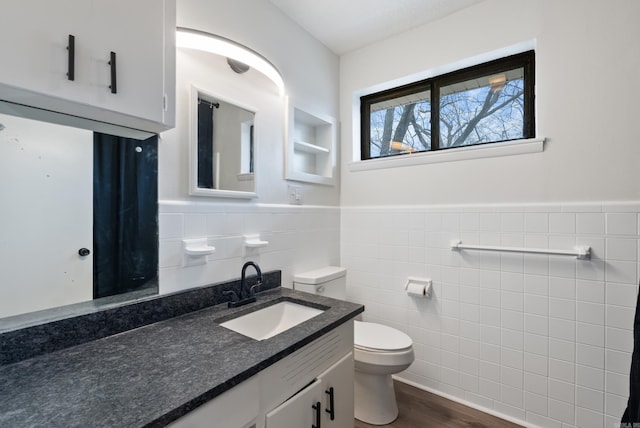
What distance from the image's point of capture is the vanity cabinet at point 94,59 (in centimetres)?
→ 72

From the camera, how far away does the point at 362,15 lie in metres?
1.91

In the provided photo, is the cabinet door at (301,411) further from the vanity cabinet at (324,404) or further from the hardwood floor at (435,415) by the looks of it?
the hardwood floor at (435,415)

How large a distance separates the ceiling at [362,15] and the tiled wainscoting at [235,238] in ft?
4.18

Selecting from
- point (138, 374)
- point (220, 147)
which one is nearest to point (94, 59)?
point (220, 147)

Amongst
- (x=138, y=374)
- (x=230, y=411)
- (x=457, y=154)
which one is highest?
(x=457, y=154)

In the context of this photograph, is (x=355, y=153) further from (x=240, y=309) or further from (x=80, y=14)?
(x=80, y=14)

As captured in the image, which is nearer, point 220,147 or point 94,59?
point 94,59

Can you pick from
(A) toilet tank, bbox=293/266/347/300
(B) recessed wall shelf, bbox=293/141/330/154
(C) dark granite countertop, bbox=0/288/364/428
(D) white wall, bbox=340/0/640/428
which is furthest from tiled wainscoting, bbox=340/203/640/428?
(C) dark granite countertop, bbox=0/288/364/428

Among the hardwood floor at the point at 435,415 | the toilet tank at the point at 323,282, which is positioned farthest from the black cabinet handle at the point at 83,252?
the hardwood floor at the point at 435,415

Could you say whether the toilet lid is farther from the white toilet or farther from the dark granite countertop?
the dark granite countertop

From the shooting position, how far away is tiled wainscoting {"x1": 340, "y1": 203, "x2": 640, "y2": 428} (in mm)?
1458

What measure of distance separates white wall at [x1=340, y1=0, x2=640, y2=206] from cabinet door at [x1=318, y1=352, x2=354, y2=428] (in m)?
1.25

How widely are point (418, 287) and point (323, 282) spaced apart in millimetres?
654

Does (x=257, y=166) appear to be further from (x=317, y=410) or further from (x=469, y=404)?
(x=469, y=404)
